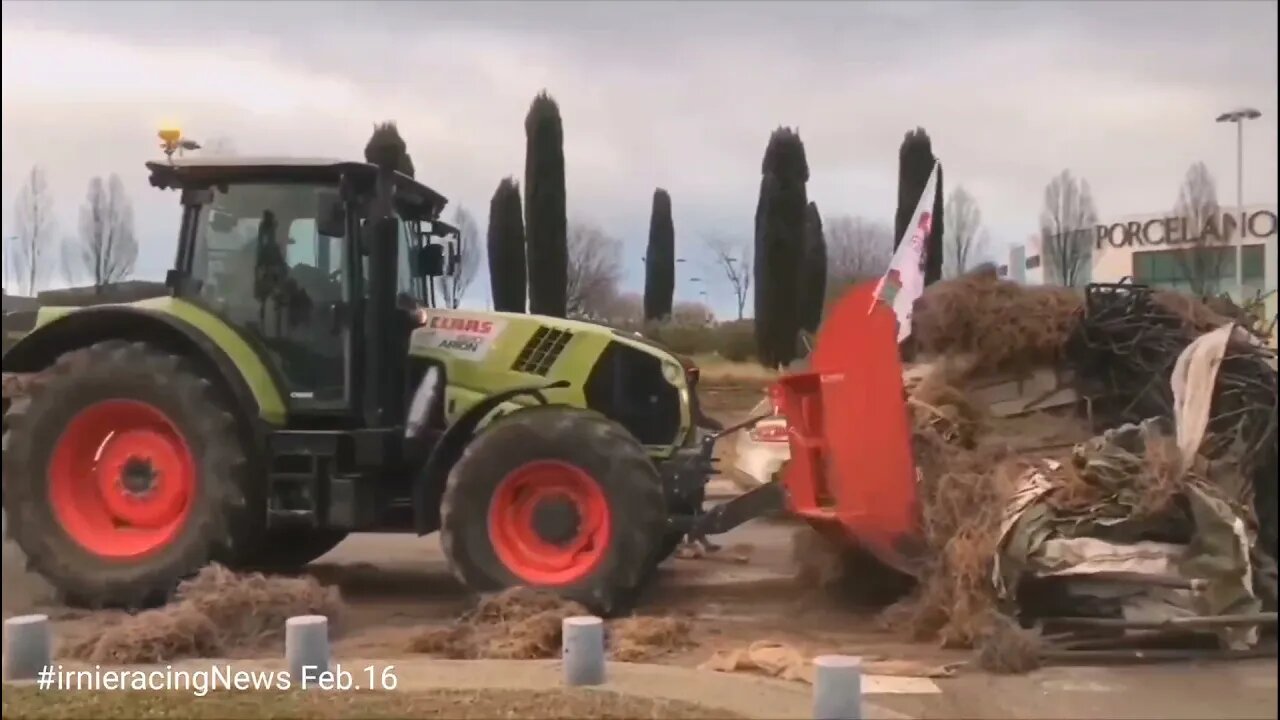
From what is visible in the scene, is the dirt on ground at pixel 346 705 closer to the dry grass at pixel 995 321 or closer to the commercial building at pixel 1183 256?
the dry grass at pixel 995 321

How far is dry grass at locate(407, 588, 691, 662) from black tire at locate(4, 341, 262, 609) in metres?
1.27

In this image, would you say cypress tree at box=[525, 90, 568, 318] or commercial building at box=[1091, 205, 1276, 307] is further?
cypress tree at box=[525, 90, 568, 318]

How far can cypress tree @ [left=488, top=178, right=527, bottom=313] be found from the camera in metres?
8.55

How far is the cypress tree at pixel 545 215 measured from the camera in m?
8.27

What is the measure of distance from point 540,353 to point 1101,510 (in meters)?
3.05

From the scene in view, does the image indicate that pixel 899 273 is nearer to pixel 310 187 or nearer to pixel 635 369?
pixel 635 369

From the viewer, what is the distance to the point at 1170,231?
27.2 ft

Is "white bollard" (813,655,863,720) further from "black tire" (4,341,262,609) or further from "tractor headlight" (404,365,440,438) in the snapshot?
"black tire" (4,341,262,609)

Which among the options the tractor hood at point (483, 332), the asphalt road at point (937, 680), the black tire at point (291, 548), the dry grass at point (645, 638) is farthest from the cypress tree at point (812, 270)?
the dry grass at point (645, 638)

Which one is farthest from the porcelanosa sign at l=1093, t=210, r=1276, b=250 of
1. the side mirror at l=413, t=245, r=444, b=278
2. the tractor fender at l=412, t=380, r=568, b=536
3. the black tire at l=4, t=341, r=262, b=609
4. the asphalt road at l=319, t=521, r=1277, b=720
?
the black tire at l=4, t=341, r=262, b=609

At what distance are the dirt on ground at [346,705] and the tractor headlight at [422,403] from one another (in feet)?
7.13

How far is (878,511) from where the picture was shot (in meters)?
6.13

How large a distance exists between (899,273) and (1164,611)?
2.09 m

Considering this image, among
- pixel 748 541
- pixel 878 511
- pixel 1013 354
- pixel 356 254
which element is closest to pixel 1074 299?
pixel 1013 354
